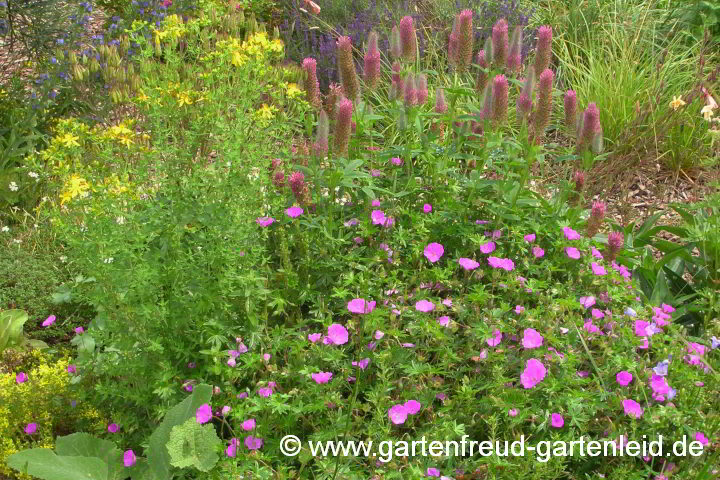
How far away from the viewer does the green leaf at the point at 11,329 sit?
3.21m

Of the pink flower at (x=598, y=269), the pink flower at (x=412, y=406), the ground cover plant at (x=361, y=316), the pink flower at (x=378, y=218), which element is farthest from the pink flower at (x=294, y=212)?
the pink flower at (x=598, y=269)

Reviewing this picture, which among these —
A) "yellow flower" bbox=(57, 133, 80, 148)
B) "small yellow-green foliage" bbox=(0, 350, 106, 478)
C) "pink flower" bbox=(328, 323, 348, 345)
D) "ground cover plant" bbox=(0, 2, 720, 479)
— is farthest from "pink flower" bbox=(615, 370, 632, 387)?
"yellow flower" bbox=(57, 133, 80, 148)

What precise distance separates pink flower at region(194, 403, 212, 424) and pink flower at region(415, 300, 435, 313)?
0.71 metres

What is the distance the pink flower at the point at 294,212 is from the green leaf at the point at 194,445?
806 millimetres

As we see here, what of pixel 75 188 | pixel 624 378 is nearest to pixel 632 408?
pixel 624 378

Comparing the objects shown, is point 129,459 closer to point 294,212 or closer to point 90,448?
point 90,448

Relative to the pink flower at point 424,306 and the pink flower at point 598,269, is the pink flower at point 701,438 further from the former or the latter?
the pink flower at point 424,306

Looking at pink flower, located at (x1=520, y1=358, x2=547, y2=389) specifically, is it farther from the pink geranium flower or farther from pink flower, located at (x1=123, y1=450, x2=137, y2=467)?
pink flower, located at (x1=123, y1=450, x2=137, y2=467)

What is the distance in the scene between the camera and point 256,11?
656 cm

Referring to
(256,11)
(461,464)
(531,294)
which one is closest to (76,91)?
(256,11)

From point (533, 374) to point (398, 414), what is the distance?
413mm

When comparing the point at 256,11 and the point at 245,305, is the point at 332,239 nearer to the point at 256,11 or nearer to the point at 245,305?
the point at 245,305

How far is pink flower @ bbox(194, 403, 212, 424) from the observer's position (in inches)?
88.4

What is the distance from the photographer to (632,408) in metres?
2.24
